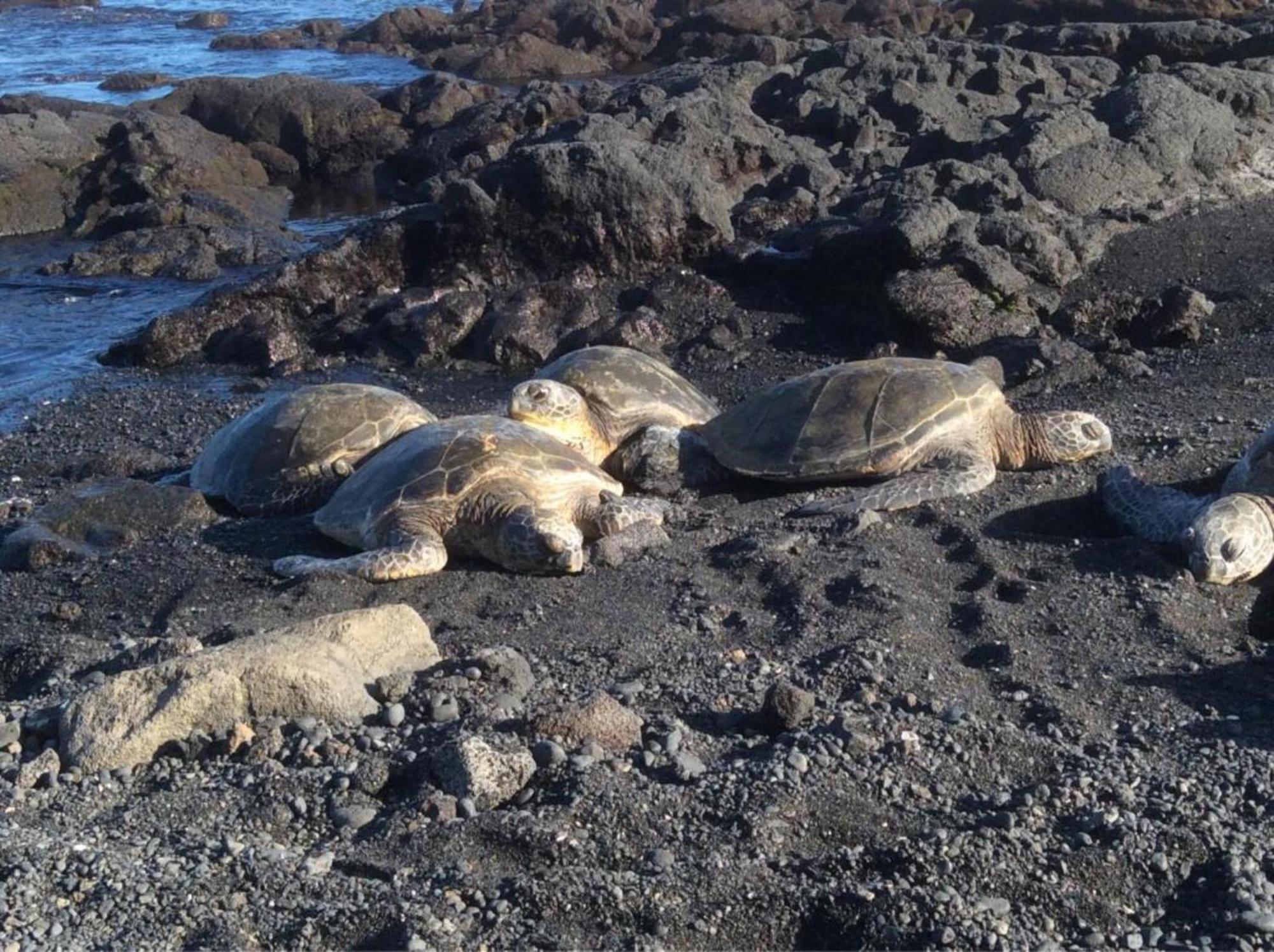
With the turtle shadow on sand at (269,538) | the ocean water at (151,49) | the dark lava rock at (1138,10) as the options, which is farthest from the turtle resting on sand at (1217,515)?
the ocean water at (151,49)

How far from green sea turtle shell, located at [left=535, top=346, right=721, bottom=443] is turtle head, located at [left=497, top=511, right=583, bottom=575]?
1.69m

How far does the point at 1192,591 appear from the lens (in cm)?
582

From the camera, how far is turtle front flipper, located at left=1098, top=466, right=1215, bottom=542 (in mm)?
6195

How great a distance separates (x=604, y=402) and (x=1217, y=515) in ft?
11.8

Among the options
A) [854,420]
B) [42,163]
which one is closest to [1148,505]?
[854,420]

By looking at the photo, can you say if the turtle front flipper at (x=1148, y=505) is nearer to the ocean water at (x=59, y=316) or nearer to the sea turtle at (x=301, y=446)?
the sea turtle at (x=301, y=446)

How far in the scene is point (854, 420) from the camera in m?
7.36

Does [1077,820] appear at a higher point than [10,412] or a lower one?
higher

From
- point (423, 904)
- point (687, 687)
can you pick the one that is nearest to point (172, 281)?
point (687, 687)

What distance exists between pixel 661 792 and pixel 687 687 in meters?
0.84

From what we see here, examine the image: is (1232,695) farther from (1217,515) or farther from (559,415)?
(559,415)

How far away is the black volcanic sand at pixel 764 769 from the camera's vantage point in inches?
150

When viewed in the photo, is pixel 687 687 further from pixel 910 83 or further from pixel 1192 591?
pixel 910 83

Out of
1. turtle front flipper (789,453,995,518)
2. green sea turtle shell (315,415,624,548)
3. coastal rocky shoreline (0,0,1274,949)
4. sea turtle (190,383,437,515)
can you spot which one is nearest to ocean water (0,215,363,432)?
coastal rocky shoreline (0,0,1274,949)
